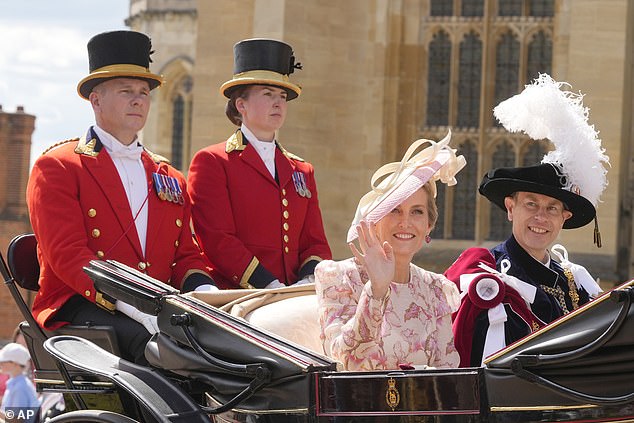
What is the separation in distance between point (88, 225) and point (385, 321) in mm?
1521

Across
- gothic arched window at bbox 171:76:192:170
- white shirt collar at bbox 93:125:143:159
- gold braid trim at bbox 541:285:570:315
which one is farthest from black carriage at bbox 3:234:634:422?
gothic arched window at bbox 171:76:192:170

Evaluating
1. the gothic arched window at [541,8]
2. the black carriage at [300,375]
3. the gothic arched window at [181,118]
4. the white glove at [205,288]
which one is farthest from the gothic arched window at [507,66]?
the gothic arched window at [181,118]

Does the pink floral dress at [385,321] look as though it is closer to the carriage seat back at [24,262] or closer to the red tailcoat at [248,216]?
the red tailcoat at [248,216]

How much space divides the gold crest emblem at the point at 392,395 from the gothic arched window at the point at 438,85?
8.63 metres

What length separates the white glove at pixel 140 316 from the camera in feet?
17.2

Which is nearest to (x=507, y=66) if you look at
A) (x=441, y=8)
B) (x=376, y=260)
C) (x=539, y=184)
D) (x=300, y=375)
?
(x=441, y=8)

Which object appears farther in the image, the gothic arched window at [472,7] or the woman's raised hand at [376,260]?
the gothic arched window at [472,7]

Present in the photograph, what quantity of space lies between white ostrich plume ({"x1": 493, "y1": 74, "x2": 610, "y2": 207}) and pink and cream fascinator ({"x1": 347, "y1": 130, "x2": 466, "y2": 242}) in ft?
1.92

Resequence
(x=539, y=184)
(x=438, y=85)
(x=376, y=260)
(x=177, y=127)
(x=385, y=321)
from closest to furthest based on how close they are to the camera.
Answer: (x=376, y=260)
(x=385, y=321)
(x=539, y=184)
(x=438, y=85)
(x=177, y=127)

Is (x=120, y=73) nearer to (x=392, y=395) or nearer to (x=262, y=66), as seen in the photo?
(x=262, y=66)

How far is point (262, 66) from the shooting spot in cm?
625

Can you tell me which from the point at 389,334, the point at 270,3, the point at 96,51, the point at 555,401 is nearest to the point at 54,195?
the point at 96,51

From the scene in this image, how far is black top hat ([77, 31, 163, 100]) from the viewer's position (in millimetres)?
5766

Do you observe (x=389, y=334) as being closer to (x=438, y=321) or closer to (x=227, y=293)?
(x=438, y=321)
